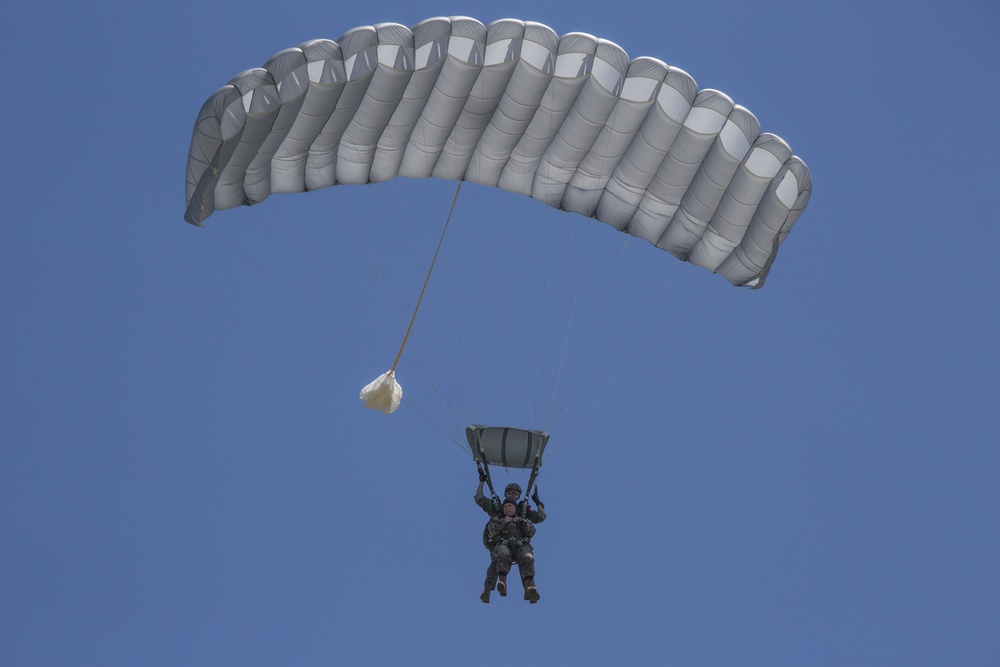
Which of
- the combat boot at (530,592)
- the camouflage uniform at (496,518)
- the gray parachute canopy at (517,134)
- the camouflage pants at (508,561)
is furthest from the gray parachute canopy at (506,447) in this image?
the gray parachute canopy at (517,134)

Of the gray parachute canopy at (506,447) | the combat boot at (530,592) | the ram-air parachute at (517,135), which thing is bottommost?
the combat boot at (530,592)

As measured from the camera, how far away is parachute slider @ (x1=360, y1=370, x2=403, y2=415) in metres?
20.7

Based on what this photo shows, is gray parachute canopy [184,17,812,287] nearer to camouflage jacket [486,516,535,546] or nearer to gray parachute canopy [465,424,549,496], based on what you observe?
gray parachute canopy [465,424,549,496]

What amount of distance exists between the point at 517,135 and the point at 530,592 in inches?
231

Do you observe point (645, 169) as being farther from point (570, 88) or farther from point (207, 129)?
point (207, 129)

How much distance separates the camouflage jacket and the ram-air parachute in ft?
7.66

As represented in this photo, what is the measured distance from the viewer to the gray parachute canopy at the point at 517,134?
61.7ft

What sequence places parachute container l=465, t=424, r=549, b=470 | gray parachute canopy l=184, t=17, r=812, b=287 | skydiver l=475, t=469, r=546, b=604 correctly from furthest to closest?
parachute container l=465, t=424, r=549, b=470
skydiver l=475, t=469, r=546, b=604
gray parachute canopy l=184, t=17, r=812, b=287

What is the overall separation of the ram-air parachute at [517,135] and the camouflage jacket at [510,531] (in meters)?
2.33

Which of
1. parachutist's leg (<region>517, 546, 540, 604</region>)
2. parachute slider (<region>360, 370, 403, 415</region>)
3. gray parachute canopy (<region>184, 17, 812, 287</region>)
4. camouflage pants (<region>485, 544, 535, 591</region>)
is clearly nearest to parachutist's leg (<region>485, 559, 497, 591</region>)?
camouflage pants (<region>485, 544, 535, 591</region>)

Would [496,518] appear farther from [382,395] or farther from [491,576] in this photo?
[382,395]

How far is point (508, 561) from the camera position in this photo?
19375mm

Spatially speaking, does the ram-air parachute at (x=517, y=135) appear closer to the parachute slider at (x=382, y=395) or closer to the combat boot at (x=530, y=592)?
the parachute slider at (x=382, y=395)

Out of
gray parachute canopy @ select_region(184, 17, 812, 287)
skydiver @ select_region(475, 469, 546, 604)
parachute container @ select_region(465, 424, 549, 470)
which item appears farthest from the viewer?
parachute container @ select_region(465, 424, 549, 470)
